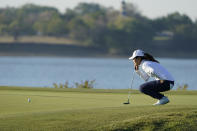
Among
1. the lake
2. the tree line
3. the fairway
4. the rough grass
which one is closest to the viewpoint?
the fairway

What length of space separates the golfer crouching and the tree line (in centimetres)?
10825

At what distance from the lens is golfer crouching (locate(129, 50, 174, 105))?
11.6 meters

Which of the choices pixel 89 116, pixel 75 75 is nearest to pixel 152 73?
pixel 89 116

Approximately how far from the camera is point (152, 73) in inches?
458

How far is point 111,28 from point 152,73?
118m

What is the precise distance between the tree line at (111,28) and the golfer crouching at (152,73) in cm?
10825

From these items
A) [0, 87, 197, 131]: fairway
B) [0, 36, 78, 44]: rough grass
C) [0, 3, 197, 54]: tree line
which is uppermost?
[0, 3, 197, 54]: tree line

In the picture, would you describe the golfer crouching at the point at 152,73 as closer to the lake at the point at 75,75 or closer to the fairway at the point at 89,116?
the fairway at the point at 89,116

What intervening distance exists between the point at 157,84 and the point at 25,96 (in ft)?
12.8

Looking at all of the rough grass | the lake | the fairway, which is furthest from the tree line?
the fairway

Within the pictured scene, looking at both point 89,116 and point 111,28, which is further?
point 111,28

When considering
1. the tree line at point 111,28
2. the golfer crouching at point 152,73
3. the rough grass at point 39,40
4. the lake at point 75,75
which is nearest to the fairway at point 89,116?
the golfer crouching at point 152,73

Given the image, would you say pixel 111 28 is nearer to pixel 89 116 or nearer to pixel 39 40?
pixel 39 40

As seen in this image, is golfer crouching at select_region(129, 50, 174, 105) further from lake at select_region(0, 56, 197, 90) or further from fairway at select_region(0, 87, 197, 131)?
lake at select_region(0, 56, 197, 90)
